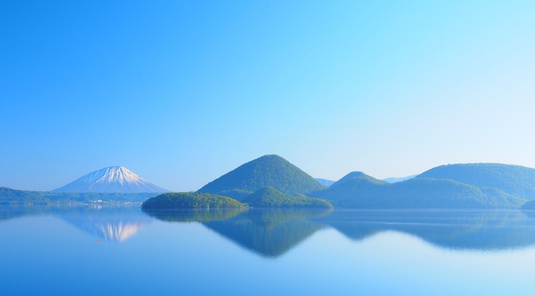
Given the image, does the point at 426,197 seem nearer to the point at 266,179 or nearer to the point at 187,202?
the point at 266,179

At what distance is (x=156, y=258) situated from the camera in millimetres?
27812

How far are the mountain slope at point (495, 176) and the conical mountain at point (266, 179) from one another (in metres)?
52.6

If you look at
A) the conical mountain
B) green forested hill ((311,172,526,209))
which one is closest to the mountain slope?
green forested hill ((311,172,526,209))

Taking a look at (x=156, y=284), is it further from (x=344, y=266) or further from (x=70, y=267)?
(x=344, y=266)

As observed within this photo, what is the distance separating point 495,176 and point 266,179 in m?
87.3

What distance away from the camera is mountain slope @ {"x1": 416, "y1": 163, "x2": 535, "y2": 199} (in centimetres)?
15575

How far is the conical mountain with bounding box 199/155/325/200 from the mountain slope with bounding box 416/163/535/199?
5261 centimetres

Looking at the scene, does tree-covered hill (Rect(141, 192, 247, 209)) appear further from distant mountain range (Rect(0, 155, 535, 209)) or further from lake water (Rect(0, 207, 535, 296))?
lake water (Rect(0, 207, 535, 296))

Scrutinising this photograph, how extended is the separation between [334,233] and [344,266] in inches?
754

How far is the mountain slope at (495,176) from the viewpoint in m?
156

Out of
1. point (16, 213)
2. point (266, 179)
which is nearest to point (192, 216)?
point (16, 213)

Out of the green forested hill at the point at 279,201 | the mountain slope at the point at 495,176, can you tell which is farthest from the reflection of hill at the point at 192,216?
the mountain slope at the point at 495,176

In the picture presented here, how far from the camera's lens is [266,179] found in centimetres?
16300

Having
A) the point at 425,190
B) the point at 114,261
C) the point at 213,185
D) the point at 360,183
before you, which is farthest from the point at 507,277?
the point at 213,185
